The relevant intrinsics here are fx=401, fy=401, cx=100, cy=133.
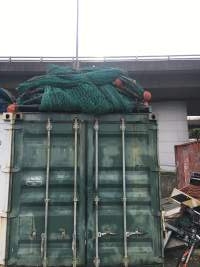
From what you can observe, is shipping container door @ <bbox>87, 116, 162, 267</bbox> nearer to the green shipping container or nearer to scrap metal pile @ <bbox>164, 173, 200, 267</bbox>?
the green shipping container

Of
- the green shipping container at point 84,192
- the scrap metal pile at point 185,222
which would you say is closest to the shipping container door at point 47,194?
the green shipping container at point 84,192

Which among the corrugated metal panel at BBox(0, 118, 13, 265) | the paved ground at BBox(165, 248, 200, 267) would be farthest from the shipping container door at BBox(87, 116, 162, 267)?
the paved ground at BBox(165, 248, 200, 267)

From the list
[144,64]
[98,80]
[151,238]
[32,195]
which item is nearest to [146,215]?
[151,238]

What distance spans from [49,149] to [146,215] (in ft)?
5.43

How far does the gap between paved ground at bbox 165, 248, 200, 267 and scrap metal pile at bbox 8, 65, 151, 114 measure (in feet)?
12.2

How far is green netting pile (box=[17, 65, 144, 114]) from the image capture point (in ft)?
19.4

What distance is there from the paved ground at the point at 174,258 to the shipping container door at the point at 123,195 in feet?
9.29

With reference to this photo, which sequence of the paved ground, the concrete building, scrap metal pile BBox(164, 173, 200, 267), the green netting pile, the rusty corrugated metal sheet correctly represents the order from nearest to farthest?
the green netting pile → the paved ground → scrap metal pile BBox(164, 173, 200, 267) → the rusty corrugated metal sheet → the concrete building

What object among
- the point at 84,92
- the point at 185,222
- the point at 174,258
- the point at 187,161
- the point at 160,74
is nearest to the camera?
the point at 84,92

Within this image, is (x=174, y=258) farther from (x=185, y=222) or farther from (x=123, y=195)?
(x=123, y=195)

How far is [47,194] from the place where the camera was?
18.2ft

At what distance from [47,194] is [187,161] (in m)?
9.10

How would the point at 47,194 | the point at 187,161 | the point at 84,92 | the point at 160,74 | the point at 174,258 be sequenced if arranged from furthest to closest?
1. the point at 160,74
2. the point at 187,161
3. the point at 174,258
4. the point at 84,92
5. the point at 47,194

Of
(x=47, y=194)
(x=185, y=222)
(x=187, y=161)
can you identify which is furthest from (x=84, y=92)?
(x=187, y=161)
